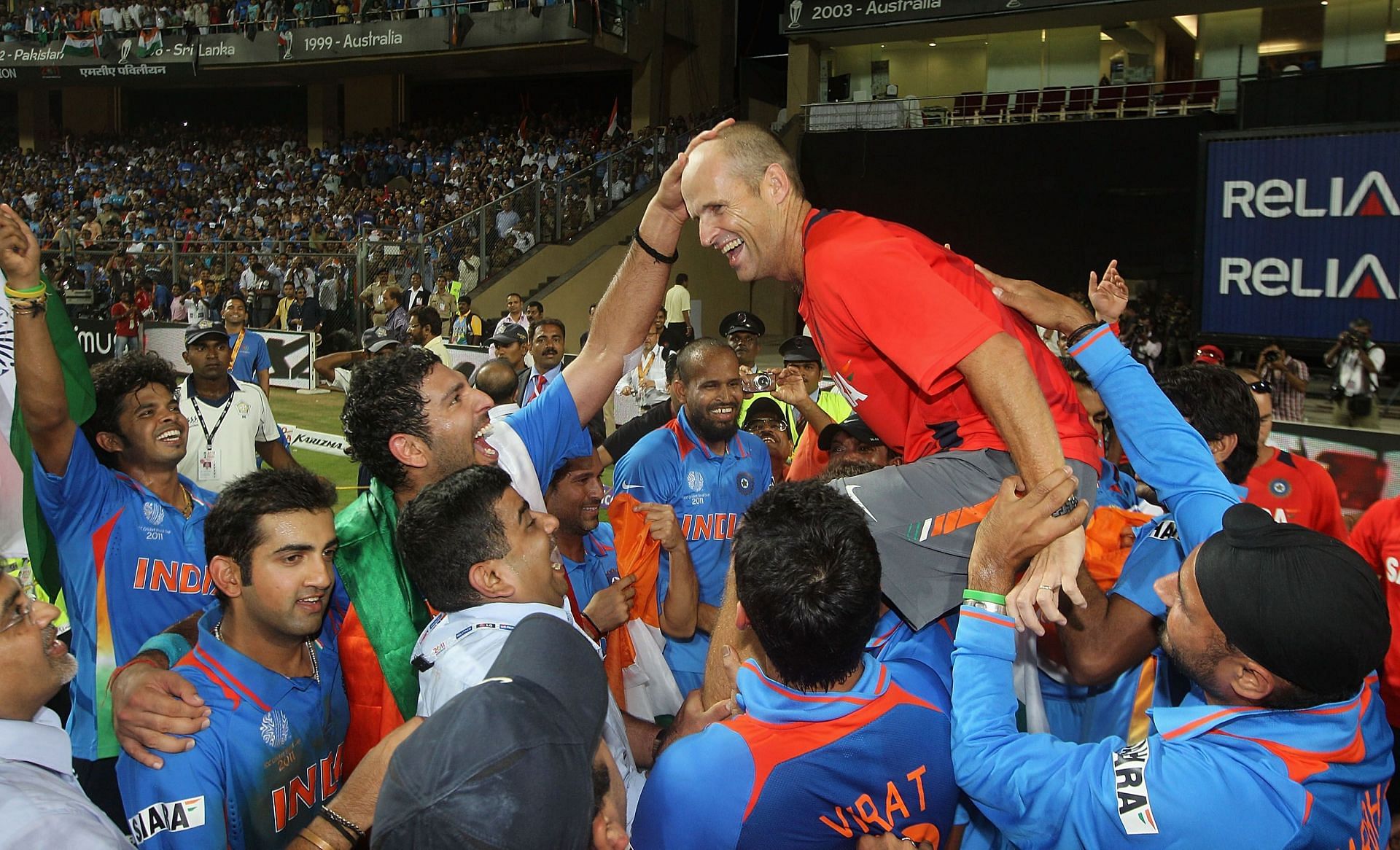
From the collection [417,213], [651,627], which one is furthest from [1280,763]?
[417,213]

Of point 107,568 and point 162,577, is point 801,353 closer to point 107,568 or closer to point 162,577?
point 162,577

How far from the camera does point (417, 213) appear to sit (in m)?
24.7

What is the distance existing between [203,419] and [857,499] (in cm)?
533

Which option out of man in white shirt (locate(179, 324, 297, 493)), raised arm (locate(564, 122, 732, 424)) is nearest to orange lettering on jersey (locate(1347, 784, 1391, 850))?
raised arm (locate(564, 122, 732, 424))

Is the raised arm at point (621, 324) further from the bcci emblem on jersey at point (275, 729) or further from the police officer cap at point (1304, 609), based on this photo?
the police officer cap at point (1304, 609)

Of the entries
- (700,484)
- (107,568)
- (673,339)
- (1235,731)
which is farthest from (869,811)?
(673,339)

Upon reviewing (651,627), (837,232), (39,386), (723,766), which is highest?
(837,232)

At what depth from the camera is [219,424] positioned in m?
6.55

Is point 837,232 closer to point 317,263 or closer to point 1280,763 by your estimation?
point 1280,763

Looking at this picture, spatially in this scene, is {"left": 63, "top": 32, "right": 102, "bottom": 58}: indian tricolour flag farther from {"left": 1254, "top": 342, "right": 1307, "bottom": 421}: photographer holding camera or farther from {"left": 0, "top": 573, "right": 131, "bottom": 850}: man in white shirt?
{"left": 0, "top": 573, "right": 131, "bottom": 850}: man in white shirt

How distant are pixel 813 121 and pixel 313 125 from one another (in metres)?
17.7

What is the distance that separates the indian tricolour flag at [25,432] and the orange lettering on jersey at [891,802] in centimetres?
283

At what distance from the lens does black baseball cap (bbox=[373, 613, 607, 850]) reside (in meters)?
1.29

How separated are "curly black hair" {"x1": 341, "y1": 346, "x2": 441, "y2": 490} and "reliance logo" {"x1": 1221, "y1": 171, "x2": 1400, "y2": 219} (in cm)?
882
